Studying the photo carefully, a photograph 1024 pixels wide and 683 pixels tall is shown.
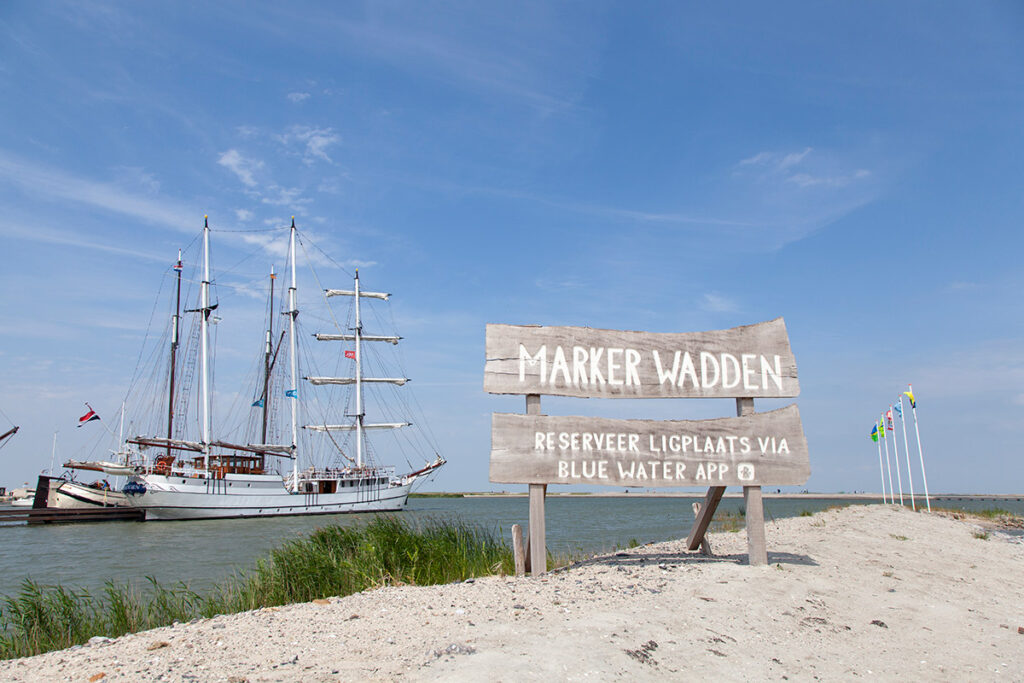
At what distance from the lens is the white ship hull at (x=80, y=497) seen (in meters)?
51.9

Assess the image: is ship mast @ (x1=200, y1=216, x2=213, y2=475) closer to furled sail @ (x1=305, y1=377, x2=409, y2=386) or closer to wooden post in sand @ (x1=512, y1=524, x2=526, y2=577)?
furled sail @ (x1=305, y1=377, x2=409, y2=386)

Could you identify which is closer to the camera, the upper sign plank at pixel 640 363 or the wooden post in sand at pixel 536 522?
the wooden post in sand at pixel 536 522

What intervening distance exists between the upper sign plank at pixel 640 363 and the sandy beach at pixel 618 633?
2165mm

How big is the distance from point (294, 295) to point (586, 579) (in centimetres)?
5666

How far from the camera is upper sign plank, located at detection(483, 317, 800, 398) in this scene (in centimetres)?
785

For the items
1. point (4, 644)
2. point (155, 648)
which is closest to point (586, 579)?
point (155, 648)

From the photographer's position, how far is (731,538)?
12.4 m

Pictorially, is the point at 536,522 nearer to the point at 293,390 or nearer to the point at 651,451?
the point at 651,451

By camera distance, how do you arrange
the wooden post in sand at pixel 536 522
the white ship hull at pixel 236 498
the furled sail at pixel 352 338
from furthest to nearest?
the furled sail at pixel 352 338, the white ship hull at pixel 236 498, the wooden post in sand at pixel 536 522

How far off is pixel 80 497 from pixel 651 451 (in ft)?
191

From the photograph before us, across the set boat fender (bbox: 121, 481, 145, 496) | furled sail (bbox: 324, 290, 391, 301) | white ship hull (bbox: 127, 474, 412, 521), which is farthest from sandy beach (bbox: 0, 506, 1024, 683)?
furled sail (bbox: 324, 290, 391, 301)

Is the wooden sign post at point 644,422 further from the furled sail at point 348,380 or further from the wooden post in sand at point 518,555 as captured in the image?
the furled sail at point 348,380

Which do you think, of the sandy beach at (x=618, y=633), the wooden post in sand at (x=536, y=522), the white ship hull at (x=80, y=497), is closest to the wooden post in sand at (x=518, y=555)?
the wooden post in sand at (x=536, y=522)

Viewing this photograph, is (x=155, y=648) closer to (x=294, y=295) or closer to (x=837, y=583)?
(x=837, y=583)
